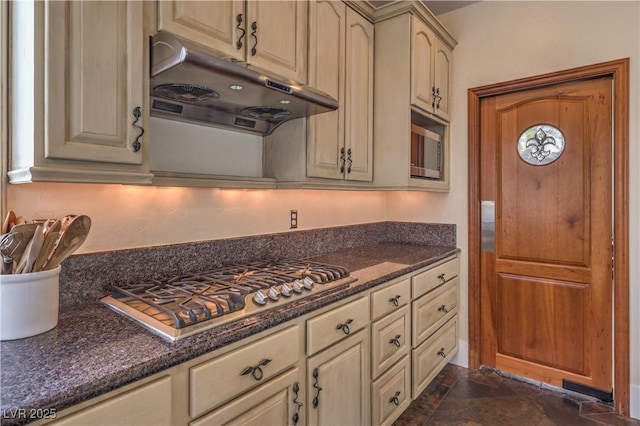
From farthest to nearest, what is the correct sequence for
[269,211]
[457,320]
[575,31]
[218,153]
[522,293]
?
[457,320] → [522,293] → [575,31] → [269,211] → [218,153]

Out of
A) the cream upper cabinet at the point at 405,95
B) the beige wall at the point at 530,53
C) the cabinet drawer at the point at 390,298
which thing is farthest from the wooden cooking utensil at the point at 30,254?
the beige wall at the point at 530,53

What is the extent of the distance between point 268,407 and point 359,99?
5.70 ft

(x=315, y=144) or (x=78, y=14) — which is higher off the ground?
(x=78, y=14)

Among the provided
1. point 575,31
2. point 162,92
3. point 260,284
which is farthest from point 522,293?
point 162,92

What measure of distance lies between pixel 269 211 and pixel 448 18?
6.96 ft

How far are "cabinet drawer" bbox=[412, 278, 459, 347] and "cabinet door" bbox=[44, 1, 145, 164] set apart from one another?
1699mm

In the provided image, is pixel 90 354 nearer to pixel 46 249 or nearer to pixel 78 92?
pixel 46 249

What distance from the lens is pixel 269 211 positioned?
80.0 inches

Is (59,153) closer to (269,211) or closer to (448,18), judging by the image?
(269,211)

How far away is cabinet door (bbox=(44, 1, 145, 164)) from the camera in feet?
3.11

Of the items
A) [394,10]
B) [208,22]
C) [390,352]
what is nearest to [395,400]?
[390,352]

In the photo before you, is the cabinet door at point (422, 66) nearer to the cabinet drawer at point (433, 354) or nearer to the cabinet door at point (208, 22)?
the cabinet door at point (208, 22)

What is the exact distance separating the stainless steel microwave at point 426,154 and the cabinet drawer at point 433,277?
63cm

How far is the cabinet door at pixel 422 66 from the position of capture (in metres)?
2.25
